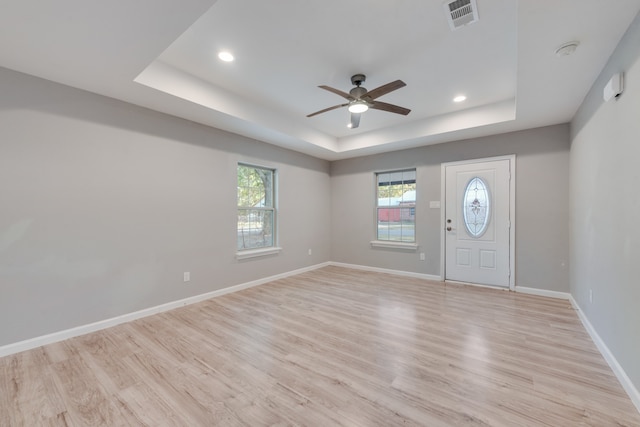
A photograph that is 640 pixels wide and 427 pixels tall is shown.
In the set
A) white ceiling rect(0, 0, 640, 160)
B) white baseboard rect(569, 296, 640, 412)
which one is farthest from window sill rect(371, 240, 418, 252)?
white baseboard rect(569, 296, 640, 412)

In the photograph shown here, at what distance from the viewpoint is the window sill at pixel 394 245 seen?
5086 millimetres

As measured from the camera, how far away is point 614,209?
208 cm

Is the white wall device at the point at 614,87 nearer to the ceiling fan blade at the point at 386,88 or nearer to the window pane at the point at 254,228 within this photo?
the ceiling fan blade at the point at 386,88

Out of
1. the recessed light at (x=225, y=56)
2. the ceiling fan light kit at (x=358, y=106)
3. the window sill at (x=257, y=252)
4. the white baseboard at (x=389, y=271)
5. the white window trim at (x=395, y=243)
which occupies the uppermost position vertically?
the recessed light at (x=225, y=56)

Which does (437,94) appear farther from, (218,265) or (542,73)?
(218,265)

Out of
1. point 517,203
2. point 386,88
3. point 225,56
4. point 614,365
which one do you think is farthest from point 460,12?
point 517,203

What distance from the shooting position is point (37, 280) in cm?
248

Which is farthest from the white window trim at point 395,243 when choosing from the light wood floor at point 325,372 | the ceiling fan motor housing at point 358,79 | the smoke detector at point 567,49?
the smoke detector at point 567,49

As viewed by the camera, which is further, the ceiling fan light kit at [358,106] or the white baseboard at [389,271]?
the white baseboard at [389,271]

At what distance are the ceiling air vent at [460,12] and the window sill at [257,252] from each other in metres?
3.84

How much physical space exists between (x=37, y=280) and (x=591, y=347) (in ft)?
16.8

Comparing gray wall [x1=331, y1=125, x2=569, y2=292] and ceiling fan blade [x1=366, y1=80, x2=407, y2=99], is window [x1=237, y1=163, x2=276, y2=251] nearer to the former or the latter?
gray wall [x1=331, y1=125, x2=569, y2=292]

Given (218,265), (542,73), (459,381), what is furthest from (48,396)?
(542,73)

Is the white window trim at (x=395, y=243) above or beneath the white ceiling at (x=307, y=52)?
beneath
